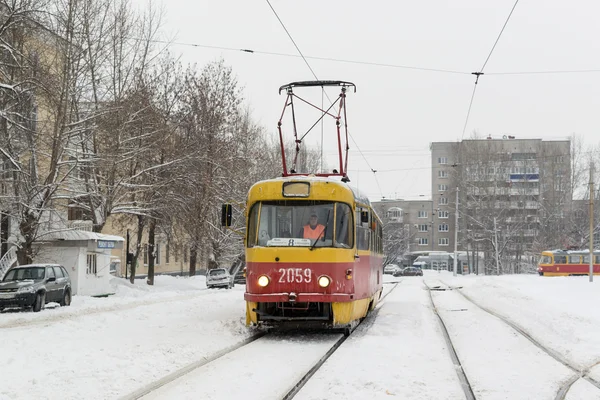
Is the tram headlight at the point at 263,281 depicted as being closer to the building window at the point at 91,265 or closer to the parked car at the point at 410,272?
the building window at the point at 91,265

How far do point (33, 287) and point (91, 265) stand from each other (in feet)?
33.0

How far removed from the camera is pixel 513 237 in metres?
75.2

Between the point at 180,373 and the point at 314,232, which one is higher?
the point at 314,232

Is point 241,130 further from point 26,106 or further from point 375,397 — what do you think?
point 375,397

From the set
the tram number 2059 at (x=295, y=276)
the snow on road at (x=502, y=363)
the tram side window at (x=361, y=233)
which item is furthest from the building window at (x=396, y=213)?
the tram number 2059 at (x=295, y=276)

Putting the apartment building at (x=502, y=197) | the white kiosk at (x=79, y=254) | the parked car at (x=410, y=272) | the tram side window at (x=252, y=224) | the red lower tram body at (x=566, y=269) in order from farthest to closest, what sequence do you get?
the parked car at (x=410, y=272) → the apartment building at (x=502, y=197) → the red lower tram body at (x=566, y=269) → the white kiosk at (x=79, y=254) → the tram side window at (x=252, y=224)

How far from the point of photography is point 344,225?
13398 millimetres

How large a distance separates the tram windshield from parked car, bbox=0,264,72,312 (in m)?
12.2

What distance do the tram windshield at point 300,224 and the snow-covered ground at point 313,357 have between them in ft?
5.89

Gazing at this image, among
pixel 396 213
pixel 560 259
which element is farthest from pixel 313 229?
pixel 396 213

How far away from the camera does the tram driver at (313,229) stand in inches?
516

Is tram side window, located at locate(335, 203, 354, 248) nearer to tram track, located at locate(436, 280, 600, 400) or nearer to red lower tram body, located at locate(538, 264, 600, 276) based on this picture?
tram track, located at locate(436, 280, 600, 400)

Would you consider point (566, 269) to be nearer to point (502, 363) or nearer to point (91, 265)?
point (91, 265)

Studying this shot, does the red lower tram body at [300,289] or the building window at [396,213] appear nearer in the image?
the red lower tram body at [300,289]
